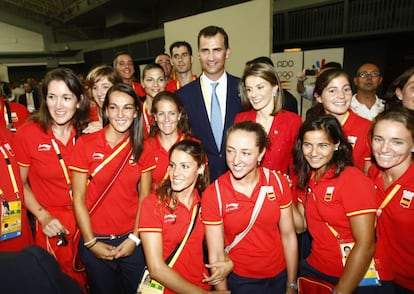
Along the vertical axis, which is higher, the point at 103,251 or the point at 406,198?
the point at 406,198

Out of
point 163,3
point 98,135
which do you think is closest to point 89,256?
point 98,135

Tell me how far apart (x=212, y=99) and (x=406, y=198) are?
1.79 meters

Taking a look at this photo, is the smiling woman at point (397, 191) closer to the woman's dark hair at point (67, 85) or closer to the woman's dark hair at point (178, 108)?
the woman's dark hair at point (178, 108)

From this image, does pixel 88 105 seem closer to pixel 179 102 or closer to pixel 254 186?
pixel 179 102

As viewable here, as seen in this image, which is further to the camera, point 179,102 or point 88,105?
point 179,102

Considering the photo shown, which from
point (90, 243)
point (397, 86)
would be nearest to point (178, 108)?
point (90, 243)

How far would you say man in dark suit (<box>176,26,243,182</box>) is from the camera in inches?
108

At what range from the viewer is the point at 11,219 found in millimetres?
1914

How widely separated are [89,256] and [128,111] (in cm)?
109

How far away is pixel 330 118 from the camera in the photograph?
1.91 meters

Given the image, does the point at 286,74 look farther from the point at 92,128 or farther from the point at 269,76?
the point at 92,128

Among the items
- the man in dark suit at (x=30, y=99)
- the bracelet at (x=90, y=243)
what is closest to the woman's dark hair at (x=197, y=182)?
the bracelet at (x=90, y=243)

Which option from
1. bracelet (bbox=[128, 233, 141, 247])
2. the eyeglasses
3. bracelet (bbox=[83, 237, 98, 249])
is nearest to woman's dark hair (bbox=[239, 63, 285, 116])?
bracelet (bbox=[128, 233, 141, 247])

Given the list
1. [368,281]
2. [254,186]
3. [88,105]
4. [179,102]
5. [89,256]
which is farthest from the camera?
[179,102]
